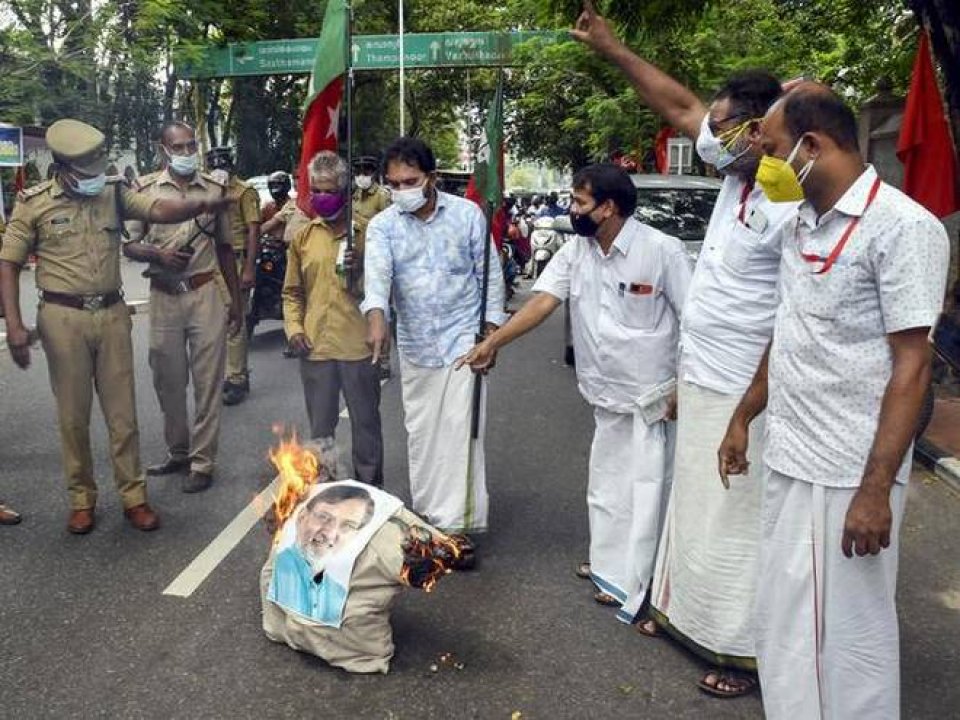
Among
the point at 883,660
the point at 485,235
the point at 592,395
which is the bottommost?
the point at 883,660

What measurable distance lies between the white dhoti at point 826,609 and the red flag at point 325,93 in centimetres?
298

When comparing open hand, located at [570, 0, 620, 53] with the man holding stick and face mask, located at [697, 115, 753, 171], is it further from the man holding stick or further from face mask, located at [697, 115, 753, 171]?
the man holding stick

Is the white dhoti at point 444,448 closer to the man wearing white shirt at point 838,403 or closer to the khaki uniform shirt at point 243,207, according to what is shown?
the man wearing white shirt at point 838,403

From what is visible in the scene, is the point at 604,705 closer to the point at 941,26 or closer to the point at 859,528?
the point at 859,528

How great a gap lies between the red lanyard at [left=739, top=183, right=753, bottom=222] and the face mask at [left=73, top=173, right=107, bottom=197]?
122 inches

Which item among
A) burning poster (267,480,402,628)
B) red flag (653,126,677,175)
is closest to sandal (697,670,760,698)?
burning poster (267,480,402,628)

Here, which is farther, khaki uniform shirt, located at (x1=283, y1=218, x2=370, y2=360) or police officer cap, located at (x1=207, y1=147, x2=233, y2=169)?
police officer cap, located at (x1=207, y1=147, x2=233, y2=169)

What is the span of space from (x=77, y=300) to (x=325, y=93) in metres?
1.59

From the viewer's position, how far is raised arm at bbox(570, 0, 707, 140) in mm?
3664

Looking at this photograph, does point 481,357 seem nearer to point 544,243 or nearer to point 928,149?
point 928,149

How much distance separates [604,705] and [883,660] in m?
1.06

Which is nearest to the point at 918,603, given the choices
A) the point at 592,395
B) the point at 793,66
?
the point at 592,395

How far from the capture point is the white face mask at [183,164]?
5.83 m

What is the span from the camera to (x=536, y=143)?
36219 millimetres
